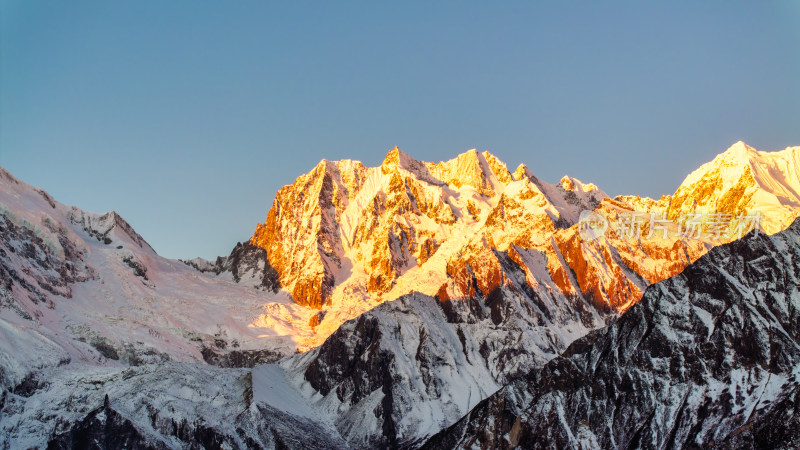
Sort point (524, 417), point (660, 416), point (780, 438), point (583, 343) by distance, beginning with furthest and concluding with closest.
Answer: point (583, 343), point (524, 417), point (660, 416), point (780, 438)

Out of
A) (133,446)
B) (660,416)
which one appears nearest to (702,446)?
(660,416)


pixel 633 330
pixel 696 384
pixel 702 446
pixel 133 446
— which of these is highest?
pixel 633 330

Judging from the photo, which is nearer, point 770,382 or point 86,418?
point 770,382

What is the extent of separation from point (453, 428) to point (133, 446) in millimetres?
69982

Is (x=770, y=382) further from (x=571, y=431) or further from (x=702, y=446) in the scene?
(x=571, y=431)

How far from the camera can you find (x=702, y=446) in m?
151

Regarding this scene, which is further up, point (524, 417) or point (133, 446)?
point (524, 417)

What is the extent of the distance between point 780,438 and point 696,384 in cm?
2508

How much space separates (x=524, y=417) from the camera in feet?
584

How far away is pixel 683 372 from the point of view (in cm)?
16588

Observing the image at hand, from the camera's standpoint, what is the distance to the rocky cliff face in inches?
6102

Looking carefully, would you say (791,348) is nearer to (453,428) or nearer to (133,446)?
(453,428)

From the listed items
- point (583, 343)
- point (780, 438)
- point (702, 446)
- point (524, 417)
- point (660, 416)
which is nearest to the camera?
point (780, 438)

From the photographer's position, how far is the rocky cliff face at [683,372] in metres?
155
